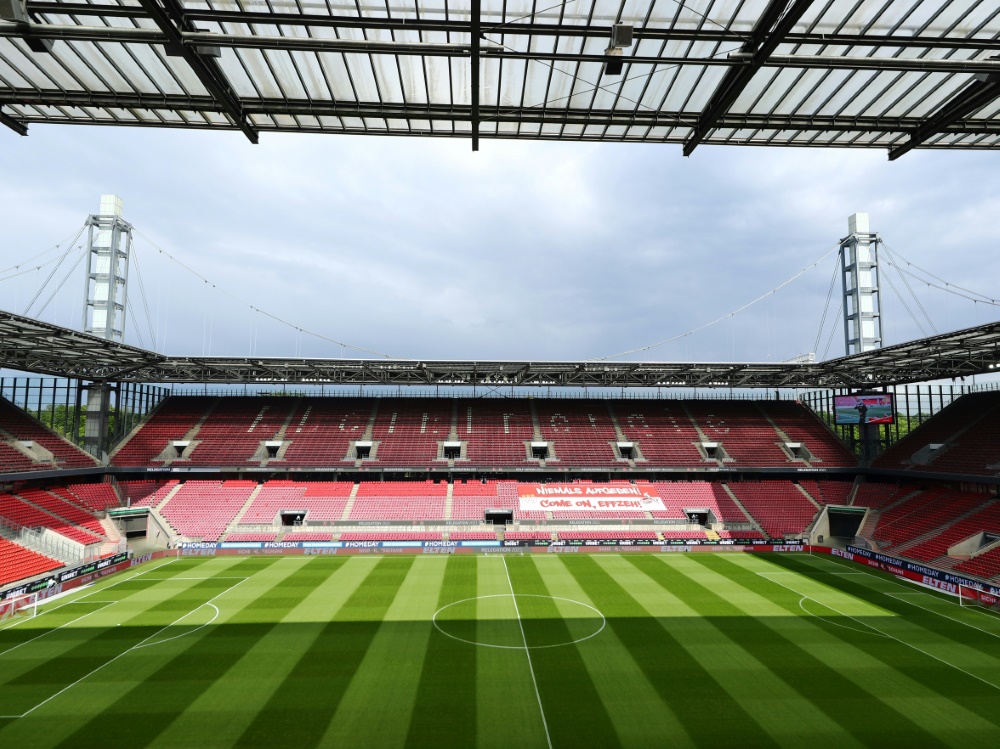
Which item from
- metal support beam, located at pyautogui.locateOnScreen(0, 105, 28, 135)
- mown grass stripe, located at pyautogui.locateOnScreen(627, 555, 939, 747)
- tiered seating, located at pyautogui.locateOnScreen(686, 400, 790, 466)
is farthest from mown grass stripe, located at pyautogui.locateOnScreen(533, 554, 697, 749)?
tiered seating, located at pyautogui.locateOnScreen(686, 400, 790, 466)

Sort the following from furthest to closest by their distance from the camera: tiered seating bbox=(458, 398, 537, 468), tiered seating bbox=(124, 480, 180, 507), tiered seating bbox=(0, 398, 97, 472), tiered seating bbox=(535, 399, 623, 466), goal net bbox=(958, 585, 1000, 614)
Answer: tiered seating bbox=(535, 399, 623, 466) < tiered seating bbox=(458, 398, 537, 468) < tiered seating bbox=(124, 480, 180, 507) < tiered seating bbox=(0, 398, 97, 472) < goal net bbox=(958, 585, 1000, 614)

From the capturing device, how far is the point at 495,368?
45.8m

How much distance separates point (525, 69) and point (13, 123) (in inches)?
326

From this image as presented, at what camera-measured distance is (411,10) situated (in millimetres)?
8047

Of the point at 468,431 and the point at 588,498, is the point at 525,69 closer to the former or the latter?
the point at 588,498

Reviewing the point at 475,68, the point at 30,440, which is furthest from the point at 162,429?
the point at 475,68

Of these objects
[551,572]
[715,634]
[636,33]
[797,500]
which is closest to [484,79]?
[636,33]

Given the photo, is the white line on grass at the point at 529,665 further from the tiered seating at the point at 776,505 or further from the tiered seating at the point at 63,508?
the tiered seating at the point at 63,508

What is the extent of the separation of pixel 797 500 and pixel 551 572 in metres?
24.2

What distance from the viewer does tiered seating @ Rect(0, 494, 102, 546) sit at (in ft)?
103

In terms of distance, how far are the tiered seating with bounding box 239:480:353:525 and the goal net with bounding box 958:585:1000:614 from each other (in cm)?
3613

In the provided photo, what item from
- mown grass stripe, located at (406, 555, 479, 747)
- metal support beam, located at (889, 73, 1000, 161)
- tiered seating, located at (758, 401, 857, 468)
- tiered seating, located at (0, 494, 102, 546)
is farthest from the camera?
tiered seating, located at (758, 401, 857, 468)

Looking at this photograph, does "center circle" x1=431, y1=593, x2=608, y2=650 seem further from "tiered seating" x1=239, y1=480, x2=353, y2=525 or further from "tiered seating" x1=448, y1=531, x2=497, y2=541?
"tiered seating" x1=239, y1=480, x2=353, y2=525

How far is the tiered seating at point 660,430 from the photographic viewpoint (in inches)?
1880
